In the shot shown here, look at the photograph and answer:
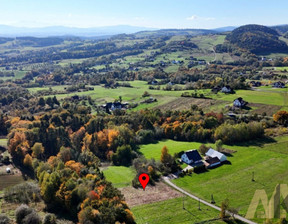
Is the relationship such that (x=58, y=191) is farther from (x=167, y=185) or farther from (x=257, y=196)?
(x=257, y=196)

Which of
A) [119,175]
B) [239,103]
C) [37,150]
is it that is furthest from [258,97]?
[37,150]

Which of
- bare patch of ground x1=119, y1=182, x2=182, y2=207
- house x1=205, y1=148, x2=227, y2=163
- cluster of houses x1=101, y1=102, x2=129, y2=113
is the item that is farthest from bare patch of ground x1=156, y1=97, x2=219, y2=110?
bare patch of ground x1=119, y1=182, x2=182, y2=207

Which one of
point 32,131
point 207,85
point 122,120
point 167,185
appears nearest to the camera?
point 167,185

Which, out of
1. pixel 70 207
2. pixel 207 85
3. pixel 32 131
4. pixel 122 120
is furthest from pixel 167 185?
pixel 207 85

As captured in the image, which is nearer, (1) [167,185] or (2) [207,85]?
(1) [167,185]

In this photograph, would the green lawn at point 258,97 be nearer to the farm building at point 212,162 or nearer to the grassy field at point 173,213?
the farm building at point 212,162

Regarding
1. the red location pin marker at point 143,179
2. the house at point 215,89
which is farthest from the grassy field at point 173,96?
the red location pin marker at point 143,179

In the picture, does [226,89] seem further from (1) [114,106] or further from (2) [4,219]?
(2) [4,219]
